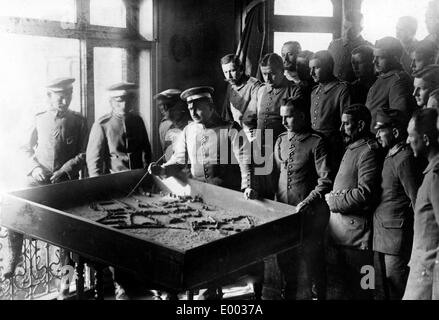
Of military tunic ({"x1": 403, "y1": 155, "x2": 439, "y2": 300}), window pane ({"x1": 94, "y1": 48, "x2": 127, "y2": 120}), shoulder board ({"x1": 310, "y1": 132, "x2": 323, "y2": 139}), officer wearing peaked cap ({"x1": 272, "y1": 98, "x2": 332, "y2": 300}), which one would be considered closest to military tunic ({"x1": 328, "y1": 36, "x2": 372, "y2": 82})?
officer wearing peaked cap ({"x1": 272, "y1": 98, "x2": 332, "y2": 300})

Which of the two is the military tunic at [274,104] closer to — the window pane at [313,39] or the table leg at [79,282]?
the window pane at [313,39]

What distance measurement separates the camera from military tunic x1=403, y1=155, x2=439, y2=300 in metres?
3.24

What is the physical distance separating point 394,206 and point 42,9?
3.86 m

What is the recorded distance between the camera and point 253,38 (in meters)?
7.16

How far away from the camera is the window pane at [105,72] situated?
20.8 feet

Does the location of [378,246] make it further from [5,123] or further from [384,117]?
[5,123]

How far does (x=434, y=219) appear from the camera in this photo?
3.31 m

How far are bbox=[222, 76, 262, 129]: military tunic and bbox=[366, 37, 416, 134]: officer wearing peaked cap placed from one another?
1485mm

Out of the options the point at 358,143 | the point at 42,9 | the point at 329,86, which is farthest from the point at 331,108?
the point at 42,9

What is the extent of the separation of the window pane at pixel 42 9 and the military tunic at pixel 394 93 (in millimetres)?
3180

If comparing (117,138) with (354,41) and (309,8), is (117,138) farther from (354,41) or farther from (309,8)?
(309,8)

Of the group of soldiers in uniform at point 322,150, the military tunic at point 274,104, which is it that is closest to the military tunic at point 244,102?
the group of soldiers in uniform at point 322,150
